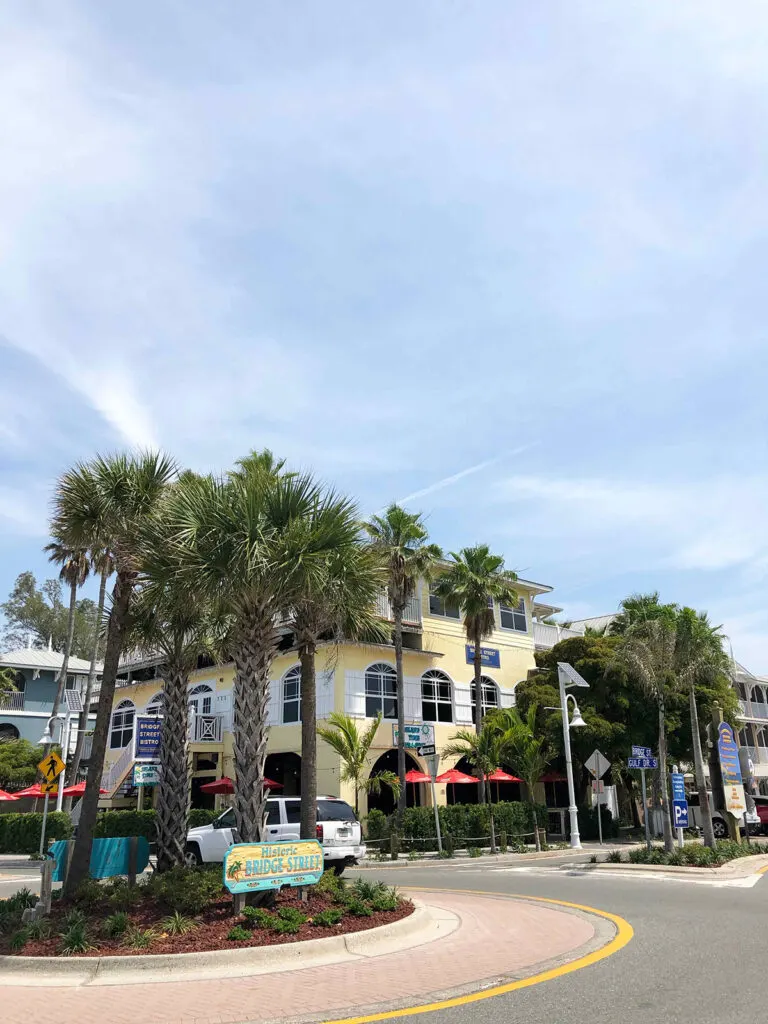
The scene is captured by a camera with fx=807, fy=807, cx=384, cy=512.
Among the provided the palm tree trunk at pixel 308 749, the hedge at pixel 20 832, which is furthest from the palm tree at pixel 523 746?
the hedge at pixel 20 832

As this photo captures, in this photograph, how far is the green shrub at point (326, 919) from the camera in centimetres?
951

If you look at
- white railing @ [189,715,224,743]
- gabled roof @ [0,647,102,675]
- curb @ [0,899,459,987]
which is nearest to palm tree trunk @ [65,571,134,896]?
curb @ [0,899,459,987]

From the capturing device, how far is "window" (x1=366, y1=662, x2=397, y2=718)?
1302 inches

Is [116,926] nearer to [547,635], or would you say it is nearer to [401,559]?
[401,559]

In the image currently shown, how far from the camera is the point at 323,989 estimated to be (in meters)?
7.30

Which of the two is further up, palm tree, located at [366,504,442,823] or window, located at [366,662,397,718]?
palm tree, located at [366,504,442,823]

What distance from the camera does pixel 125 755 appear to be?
112 ft

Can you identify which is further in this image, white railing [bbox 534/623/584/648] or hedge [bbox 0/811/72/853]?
white railing [bbox 534/623/584/648]

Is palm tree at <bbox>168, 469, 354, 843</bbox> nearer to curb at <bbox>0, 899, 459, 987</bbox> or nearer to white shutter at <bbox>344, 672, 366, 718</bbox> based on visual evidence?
curb at <bbox>0, 899, 459, 987</bbox>

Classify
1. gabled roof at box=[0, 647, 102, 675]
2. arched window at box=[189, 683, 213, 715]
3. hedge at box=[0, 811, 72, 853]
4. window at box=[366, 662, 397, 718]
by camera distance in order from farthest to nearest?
1. gabled roof at box=[0, 647, 102, 675]
2. arched window at box=[189, 683, 213, 715]
3. hedge at box=[0, 811, 72, 853]
4. window at box=[366, 662, 397, 718]

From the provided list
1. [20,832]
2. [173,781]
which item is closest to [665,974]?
[173,781]

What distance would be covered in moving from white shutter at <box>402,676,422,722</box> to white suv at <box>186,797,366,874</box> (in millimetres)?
15782

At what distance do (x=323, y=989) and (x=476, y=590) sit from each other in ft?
86.9

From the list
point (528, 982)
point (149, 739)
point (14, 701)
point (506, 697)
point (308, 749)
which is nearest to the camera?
point (528, 982)
